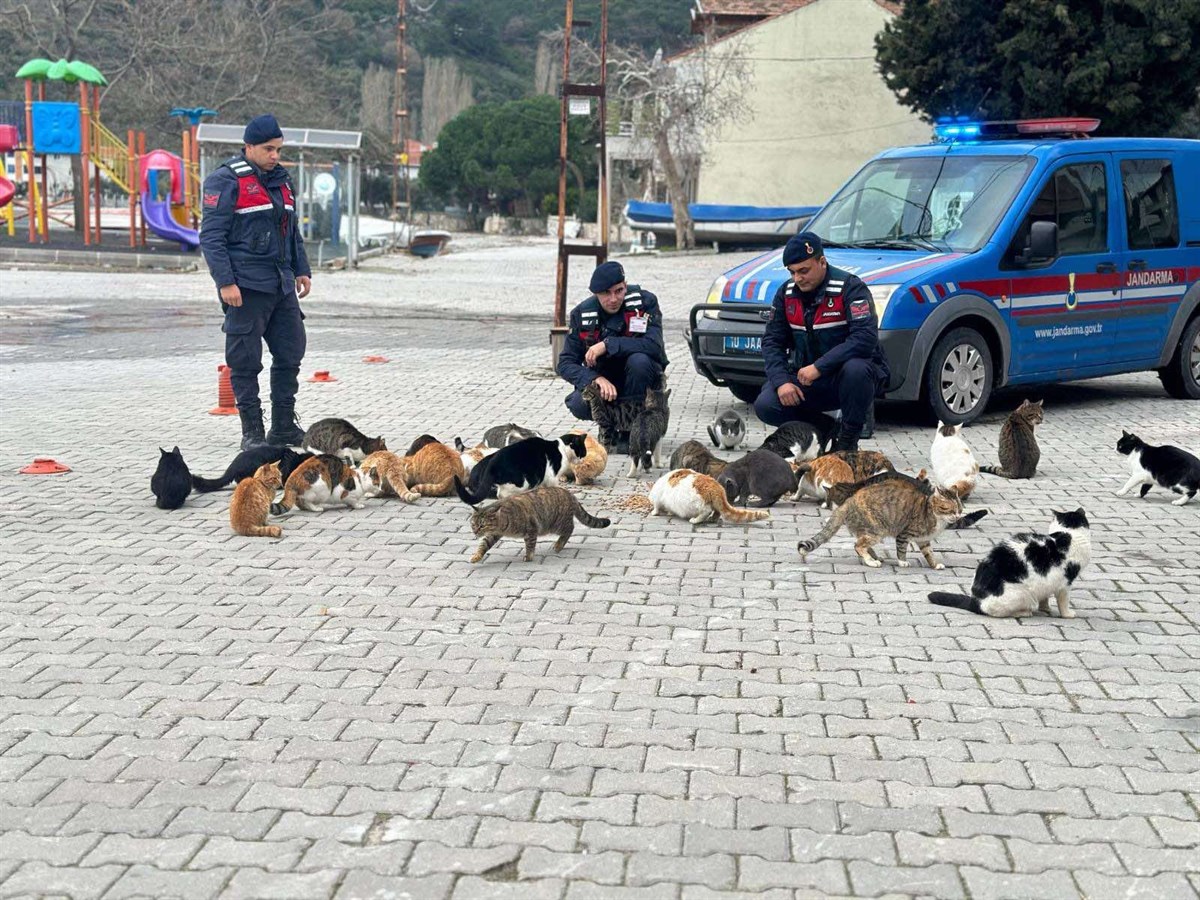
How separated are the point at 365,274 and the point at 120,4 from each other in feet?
98.3

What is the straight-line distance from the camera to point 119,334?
1914cm

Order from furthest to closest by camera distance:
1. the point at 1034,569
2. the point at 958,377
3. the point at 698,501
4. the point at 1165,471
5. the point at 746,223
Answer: the point at 746,223, the point at 958,377, the point at 1165,471, the point at 698,501, the point at 1034,569

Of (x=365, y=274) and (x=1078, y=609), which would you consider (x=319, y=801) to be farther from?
(x=365, y=274)

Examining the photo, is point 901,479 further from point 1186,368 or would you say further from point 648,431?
point 1186,368

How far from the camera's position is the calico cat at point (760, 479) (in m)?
8.56

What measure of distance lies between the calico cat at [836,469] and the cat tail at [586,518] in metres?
1.53

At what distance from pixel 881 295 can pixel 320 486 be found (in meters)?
4.78

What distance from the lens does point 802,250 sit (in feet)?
31.0

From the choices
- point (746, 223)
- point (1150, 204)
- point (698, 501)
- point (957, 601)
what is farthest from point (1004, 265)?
point (746, 223)

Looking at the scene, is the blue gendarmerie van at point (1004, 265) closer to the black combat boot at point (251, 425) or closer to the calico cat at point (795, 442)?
the calico cat at point (795, 442)

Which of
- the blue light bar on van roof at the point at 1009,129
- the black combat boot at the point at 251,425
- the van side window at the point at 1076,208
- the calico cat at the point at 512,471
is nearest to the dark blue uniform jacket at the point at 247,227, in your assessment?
the black combat boot at the point at 251,425

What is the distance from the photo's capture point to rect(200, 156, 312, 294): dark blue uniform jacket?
981 centimetres

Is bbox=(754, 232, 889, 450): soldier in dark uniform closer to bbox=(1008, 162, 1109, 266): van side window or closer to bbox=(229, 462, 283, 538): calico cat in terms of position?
bbox=(1008, 162, 1109, 266): van side window

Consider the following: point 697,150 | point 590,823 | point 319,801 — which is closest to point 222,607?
point 319,801
